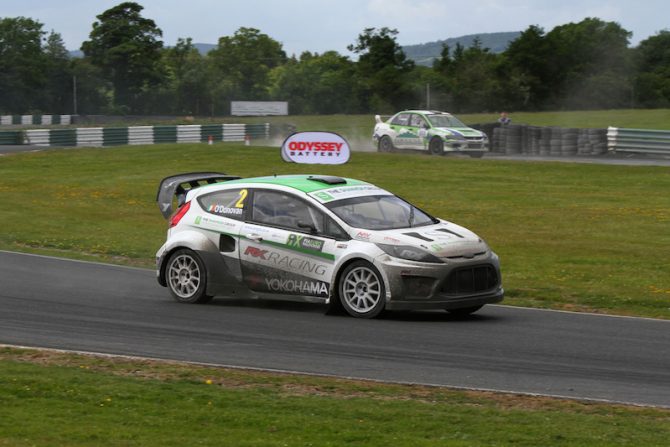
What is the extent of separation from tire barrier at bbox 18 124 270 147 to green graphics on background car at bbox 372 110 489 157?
8930mm

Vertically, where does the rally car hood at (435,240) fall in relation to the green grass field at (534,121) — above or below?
below

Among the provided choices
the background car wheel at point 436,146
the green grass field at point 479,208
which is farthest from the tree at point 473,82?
the green grass field at point 479,208

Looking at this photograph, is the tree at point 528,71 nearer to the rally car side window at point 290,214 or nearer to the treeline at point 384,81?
the treeline at point 384,81

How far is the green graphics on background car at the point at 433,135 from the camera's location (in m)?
36.3

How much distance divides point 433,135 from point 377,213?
2415 centimetres

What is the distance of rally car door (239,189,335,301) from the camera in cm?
1225

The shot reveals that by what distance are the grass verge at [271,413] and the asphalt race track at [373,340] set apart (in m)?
0.55

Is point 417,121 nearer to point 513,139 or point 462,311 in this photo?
point 513,139

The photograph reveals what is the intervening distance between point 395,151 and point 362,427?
1227 inches

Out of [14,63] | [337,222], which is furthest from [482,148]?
[14,63]

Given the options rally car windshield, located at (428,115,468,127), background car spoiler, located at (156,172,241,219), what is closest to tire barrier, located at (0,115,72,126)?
rally car windshield, located at (428,115,468,127)

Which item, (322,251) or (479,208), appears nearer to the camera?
(322,251)

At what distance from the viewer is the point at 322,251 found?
12219mm

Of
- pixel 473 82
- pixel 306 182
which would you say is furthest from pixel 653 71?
pixel 306 182
